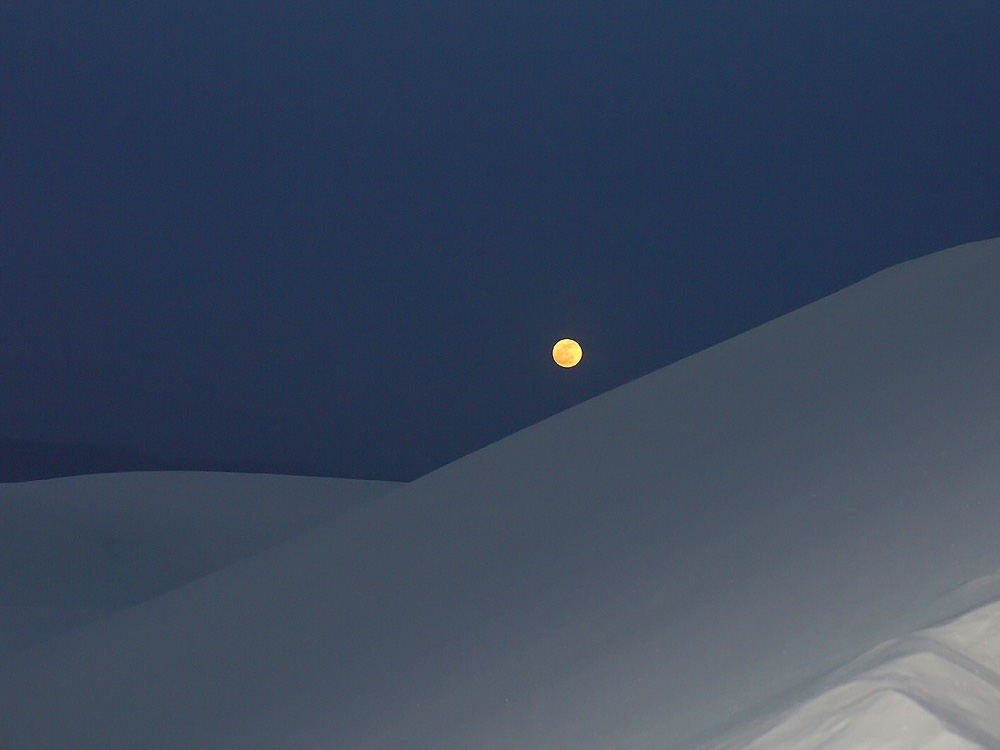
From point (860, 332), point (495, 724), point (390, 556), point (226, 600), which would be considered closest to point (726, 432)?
point (860, 332)

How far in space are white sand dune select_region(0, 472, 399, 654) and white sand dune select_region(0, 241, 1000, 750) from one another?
1.28m

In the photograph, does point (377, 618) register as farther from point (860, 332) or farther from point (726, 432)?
point (860, 332)

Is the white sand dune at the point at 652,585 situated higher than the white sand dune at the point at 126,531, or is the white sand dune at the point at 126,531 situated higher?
the white sand dune at the point at 126,531

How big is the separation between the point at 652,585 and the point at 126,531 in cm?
427

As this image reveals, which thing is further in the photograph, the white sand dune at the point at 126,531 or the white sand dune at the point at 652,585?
the white sand dune at the point at 126,531

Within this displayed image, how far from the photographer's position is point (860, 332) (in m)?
3.01

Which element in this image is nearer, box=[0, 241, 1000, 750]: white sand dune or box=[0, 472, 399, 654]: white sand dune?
box=[0, 241, 1000, 750]: white sand dune

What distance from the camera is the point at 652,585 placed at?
188cm

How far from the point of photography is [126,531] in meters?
5.38

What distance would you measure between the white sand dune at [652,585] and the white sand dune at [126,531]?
128 centimetres

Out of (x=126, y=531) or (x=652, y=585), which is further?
(x=126, y=531)

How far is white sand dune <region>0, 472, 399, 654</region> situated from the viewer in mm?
4527

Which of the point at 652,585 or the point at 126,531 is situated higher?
the point at 126,531

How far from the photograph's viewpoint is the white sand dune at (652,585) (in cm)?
124
